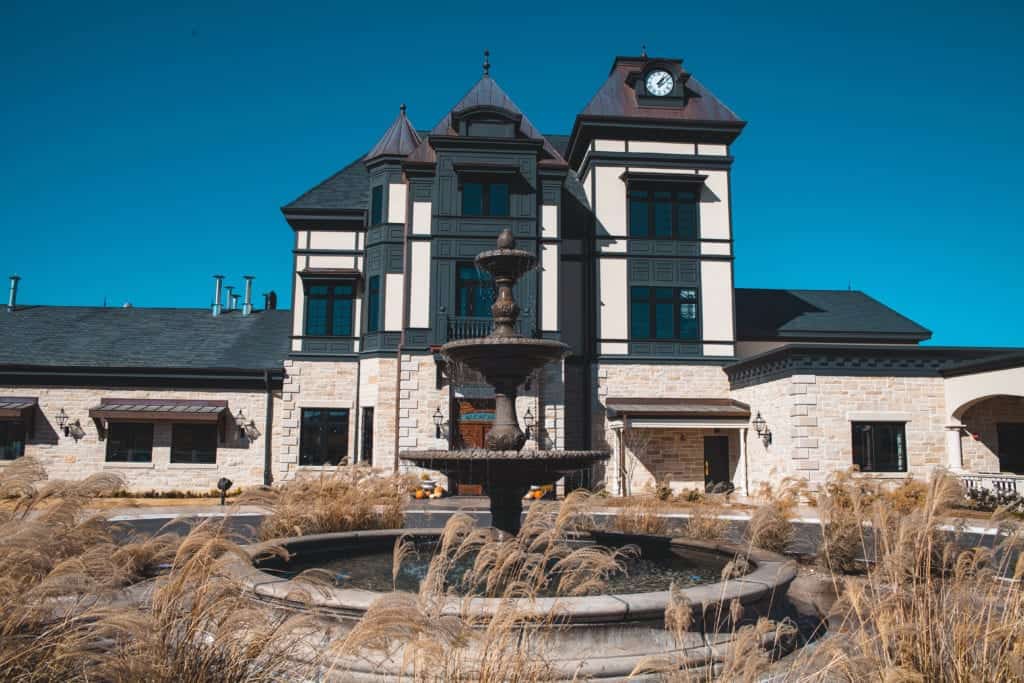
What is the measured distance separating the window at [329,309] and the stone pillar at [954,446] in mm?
19359

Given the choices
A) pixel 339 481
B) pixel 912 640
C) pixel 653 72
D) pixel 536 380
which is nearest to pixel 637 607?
pixel 912 640

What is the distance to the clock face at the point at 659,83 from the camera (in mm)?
26688

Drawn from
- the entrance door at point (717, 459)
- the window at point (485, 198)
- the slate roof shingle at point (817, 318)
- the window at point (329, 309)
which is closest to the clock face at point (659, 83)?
the window at point (485, 198)

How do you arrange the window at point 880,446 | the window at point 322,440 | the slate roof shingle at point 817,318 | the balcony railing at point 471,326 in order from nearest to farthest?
the window at point 880,446 → the balcony railing at point 471,326 → the window at point 322,440 → the slate roof shingle at point 817,318

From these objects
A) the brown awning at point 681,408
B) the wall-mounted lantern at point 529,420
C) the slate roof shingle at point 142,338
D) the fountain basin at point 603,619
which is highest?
the slate roof shingle at point 142,338

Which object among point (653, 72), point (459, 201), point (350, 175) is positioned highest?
point (653, 72)

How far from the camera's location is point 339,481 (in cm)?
1210

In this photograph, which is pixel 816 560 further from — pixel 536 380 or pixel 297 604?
pixel 536 380

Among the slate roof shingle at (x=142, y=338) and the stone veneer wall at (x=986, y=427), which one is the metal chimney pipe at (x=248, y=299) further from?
the stone veneer wall at (x=986, y=427)

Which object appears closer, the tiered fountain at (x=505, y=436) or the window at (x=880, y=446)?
the tiered fountain at (x=505, y=436)

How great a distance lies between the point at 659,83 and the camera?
26766mm

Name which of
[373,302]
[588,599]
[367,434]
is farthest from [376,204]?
[588,599]

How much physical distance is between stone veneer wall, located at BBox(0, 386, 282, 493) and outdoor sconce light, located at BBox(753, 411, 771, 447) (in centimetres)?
1637

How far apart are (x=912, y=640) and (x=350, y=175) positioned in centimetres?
2731
